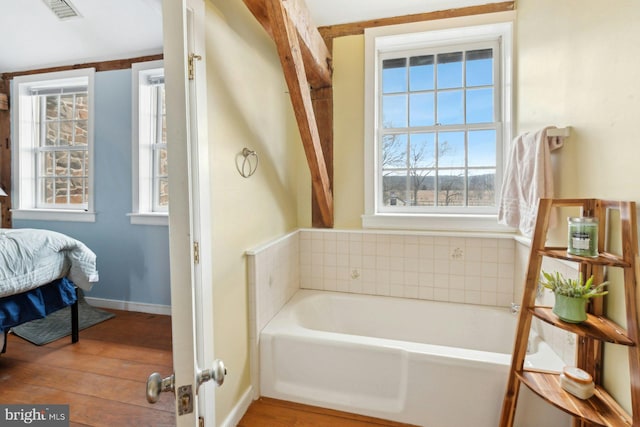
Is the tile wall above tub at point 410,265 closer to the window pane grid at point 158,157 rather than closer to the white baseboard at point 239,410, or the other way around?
the white baseboard at point 239,410

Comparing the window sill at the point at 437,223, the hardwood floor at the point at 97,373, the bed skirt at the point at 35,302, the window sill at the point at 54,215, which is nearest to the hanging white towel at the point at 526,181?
the window sill at the point at 437,223

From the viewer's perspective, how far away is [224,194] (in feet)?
5.19

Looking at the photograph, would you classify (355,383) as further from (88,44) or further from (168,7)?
(88,44)

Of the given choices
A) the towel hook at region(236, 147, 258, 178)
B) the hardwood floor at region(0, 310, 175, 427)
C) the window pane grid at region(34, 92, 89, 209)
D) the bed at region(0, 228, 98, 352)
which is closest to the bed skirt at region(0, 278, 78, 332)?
the bed at region(0, 228, 98, 352)

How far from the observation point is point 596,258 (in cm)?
115

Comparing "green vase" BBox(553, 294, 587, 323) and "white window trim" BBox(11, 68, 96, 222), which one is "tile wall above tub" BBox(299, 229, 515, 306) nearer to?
"green vase" BBox(553, 294, 587, 323)

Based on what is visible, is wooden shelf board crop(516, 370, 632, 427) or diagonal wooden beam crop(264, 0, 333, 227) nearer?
wooden shelf board crop(516, 370, 632, 427)

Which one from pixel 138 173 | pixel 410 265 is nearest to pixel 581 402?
pixel 410 265

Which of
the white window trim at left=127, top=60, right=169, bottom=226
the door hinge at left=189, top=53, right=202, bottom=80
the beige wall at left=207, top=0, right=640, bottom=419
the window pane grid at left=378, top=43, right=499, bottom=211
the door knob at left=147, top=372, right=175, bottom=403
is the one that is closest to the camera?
the door knob at left=147, top=372, right=175, bottom=403

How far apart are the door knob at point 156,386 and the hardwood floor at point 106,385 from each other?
130cm

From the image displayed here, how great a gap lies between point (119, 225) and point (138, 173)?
57cm

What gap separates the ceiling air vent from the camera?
2.44m

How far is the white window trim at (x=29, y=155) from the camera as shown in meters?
2.99

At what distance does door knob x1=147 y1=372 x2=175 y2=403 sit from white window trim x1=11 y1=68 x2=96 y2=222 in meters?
3.09
